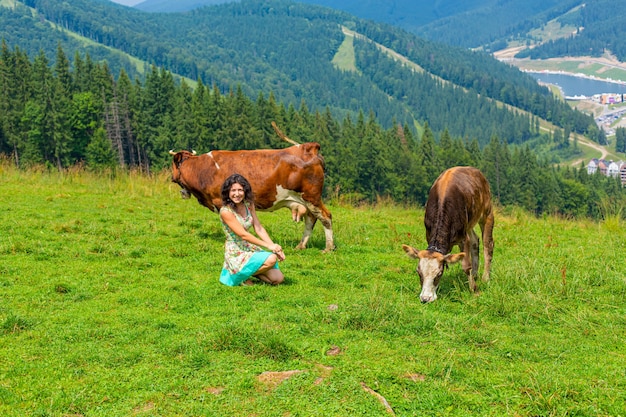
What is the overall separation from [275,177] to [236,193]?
3321mm

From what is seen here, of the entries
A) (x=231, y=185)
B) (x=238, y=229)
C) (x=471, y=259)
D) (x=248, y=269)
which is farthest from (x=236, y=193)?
(x=471, y=259)

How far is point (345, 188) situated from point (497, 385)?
85.9m

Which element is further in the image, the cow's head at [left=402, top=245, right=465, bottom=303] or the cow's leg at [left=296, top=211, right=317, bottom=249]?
the cow's leg at [left=296, top=211, right=317, bottom=249]

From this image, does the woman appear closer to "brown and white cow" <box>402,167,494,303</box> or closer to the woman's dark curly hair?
the woman's dark curly hair

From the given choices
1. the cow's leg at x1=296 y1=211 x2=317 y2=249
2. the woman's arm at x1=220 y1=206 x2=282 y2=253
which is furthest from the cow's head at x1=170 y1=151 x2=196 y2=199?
the woman's arm at x1=220 y1=206 x2=282 y2=253

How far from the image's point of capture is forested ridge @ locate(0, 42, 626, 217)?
7056cm

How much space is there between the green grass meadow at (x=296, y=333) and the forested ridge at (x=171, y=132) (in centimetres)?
4033

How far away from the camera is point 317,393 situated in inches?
233

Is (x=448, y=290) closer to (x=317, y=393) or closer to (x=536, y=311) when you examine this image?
(x=536, y=311)

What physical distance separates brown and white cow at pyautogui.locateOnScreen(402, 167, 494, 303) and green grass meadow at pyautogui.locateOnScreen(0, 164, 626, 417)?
1.24 feet

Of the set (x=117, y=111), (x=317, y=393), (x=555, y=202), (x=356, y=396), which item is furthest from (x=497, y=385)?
(x=555, y=202)

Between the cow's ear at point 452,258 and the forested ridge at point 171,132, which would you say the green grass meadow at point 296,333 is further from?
the forested ridge at point 171,132

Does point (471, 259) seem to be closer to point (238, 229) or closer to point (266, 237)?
point (266, 237)

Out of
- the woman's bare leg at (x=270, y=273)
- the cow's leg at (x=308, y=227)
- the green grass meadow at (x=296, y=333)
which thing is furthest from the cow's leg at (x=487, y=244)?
the cow's leg at (x=308, y=227)
